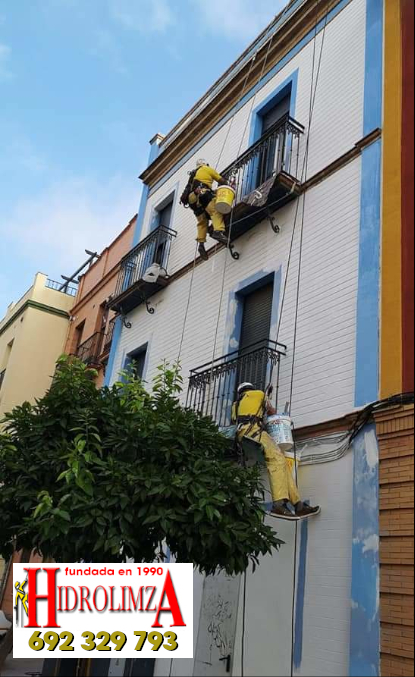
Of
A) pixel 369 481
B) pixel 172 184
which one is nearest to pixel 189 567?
pixel 369 481

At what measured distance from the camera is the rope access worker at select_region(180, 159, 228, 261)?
9.76 m

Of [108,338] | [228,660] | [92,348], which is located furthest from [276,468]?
[92,348]

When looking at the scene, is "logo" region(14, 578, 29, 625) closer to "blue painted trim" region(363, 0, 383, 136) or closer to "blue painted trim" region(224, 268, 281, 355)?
"blue painted trim" region(224, 268, 281, 355)

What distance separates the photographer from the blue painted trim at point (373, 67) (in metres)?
7.96

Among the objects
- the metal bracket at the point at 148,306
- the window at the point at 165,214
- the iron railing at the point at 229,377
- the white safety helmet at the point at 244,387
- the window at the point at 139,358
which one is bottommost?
the white safety helmet at the point at 244,387

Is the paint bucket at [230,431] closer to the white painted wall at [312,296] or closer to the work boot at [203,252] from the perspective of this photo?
the white painted wall at [312,296]

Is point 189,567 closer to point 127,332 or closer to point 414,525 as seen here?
point 414,525

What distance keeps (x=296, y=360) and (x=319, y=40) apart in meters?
5.63

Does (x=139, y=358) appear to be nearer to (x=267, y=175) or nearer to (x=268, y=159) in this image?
(x=267, y=175)

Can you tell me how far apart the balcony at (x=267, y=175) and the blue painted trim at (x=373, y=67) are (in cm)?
130

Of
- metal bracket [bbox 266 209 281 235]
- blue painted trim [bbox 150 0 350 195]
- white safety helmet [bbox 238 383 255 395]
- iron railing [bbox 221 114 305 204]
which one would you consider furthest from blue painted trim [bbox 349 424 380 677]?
blue painted trim [bbox 150 0 350 195]

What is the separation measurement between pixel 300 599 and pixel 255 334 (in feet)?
12.9

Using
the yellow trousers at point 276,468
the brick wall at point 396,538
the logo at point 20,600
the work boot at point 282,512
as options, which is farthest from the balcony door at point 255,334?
the logo at point 20,600

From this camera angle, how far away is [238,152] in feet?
36.8
